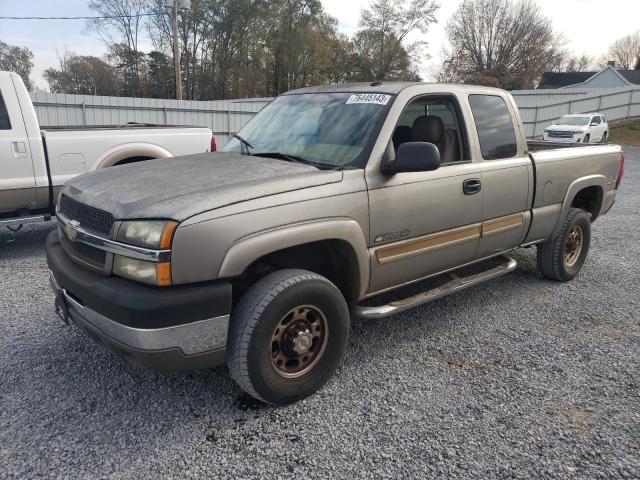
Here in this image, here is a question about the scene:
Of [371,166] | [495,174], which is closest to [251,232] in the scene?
[371,166]

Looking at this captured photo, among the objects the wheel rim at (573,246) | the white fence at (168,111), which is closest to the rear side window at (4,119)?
the wheel rim at (573,246)

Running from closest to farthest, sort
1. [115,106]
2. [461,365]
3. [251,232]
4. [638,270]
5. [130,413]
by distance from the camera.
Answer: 1. [251,232]
2. [130,413]
3. [461,365]
4. [638,270]
5. [115,106]

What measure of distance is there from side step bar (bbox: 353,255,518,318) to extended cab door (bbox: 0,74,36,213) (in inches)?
173

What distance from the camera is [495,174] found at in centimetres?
385

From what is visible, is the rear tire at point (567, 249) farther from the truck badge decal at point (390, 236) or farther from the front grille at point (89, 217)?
the front grille at point (89, 217)

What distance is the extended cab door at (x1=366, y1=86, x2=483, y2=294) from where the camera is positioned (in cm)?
310

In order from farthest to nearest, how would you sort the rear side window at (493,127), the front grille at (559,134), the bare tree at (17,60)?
1. the bare tree at (17,60)
2. the front grille at (559,134)
3. the rear side window at (493,127)

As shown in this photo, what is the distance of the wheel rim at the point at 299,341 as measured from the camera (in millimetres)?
2709

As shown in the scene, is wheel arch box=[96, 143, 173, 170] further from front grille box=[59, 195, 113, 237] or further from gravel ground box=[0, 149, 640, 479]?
front grille box=[59, 195, 113, 237]

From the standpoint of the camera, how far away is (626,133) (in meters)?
27.5

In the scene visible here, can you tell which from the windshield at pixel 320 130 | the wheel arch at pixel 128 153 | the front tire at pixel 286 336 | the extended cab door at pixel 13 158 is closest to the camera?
the front tire at pixel 286 336

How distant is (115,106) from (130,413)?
44.8 ft

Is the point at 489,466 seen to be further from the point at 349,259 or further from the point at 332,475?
the point at 349,259

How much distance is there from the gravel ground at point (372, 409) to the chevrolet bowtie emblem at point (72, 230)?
93 cm
